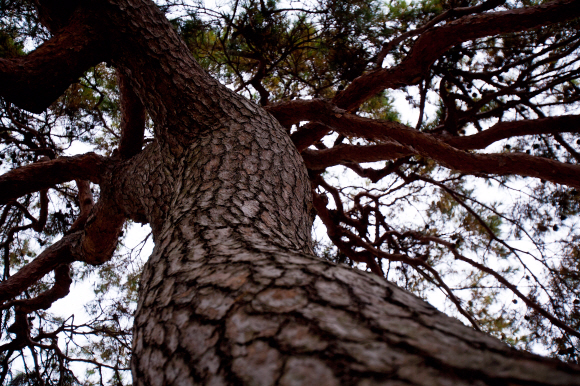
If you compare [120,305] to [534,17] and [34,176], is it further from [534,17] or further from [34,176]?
[534,17]

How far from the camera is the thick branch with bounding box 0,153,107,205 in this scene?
1.73 m

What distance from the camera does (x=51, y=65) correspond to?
1.35m

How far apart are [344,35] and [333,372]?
105 inches

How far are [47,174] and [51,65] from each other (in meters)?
0.67

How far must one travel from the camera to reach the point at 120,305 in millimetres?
3066

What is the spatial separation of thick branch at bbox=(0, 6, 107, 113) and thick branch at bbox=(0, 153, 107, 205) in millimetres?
438

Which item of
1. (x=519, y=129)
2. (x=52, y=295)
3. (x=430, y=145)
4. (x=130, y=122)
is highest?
(x=130, y=122)

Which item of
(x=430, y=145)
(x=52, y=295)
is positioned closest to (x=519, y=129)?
(x=430, y=145)

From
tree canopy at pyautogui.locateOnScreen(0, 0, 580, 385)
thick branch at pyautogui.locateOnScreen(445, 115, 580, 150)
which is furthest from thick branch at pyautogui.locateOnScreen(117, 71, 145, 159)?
thick branch at pyautogui.locateOnScreen(445, 115, 580, 150)

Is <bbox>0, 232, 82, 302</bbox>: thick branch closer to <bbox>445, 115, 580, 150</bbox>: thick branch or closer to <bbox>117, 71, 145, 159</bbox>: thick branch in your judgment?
<bbox>117, 71, 145, 159</bbox>: thick branch

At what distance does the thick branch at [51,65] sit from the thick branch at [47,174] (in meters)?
0.44

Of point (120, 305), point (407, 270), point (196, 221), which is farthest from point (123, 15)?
point (407, 270)

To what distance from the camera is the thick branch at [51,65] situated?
1.30 metres

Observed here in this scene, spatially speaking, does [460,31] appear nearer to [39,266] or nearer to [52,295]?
[39,266]
